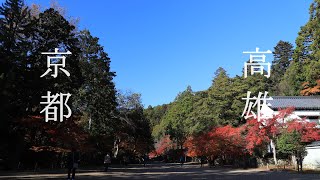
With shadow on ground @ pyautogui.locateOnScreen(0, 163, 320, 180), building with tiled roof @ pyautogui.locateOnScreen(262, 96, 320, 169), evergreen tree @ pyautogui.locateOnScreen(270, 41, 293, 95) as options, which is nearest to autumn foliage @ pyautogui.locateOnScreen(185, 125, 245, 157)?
building with tiled roof @ pyautogui.locateOnScreen(262, 96, 320, 169)

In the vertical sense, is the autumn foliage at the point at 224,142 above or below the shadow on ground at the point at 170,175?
above

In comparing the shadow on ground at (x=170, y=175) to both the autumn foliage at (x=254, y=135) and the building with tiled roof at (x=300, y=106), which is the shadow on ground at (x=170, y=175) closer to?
the autumn foliage at (x=254, y=135)

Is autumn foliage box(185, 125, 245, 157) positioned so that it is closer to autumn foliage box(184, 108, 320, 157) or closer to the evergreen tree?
autumn foliage box(184, 108, 320, 157)

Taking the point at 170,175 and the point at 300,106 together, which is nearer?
the point at 170,175

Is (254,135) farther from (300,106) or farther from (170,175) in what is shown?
(300,106)

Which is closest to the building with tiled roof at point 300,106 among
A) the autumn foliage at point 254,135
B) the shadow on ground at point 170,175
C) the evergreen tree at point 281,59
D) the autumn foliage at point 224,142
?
the autumn foliage at point 224,142

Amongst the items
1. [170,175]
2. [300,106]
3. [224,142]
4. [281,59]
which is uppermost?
[281,59]

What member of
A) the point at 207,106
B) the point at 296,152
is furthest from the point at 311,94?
the point at 296,152

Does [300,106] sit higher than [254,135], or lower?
higher

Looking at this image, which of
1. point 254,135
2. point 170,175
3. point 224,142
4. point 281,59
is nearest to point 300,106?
point 224,142

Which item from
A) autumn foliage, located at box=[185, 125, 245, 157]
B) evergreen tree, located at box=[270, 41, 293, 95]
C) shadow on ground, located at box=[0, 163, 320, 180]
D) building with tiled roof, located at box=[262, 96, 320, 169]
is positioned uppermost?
evergreen tree, located at box=[270, 41, 293, 95]

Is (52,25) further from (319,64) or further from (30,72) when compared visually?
(319,64)

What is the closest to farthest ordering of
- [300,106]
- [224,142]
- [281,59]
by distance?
[224,142]
[300,106]
[281,59]

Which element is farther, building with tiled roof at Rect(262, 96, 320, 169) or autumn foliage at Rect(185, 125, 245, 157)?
building with tiled roof at Rect(262, 96, 320, 169)
